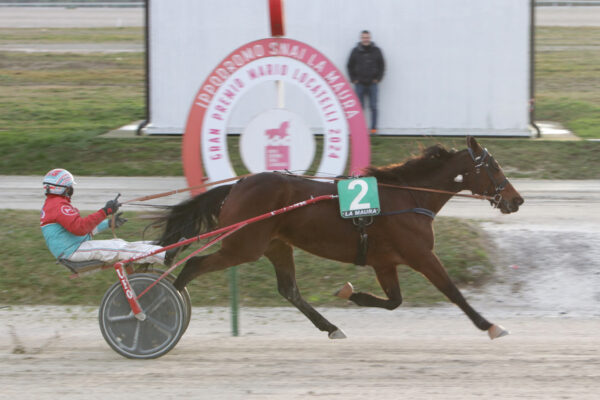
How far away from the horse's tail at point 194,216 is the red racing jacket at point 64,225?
63 cm

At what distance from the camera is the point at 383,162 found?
546 inches

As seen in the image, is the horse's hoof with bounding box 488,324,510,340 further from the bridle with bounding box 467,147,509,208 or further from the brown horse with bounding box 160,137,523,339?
the bridle with bounding box 467,147,509,208

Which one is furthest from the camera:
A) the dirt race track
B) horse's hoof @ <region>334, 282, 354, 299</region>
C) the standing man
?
the standing man

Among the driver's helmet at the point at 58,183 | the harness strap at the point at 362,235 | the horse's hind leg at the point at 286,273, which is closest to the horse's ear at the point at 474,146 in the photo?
the harness strap at the point at 362,235

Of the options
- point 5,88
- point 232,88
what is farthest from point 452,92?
point 5,88

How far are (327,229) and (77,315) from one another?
278 cm

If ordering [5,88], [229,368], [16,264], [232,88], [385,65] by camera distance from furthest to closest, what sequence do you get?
[5,88], [385,65], [16,264], [232,88], [229,368]

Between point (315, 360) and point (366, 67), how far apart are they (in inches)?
342

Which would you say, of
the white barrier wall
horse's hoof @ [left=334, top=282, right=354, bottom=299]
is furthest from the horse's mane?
the white barrier wall

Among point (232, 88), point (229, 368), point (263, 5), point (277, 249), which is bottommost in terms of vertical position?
point (229, 368)

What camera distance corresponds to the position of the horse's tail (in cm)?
736

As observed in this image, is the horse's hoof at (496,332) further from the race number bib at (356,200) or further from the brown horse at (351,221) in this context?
the race number bib at (356,200)

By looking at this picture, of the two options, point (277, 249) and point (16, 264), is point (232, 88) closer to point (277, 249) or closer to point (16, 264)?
point (277, 249)

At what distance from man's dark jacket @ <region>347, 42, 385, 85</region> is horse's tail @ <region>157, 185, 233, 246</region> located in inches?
306
